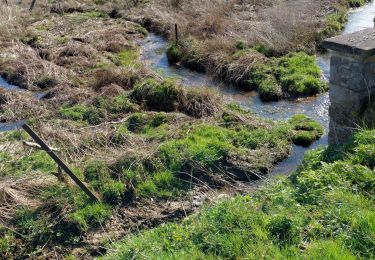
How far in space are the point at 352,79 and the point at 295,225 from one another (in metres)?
2.75

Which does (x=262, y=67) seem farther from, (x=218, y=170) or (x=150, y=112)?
(x=218, y=170)

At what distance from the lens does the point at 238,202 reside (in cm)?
598

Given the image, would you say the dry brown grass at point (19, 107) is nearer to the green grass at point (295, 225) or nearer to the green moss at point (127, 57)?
the green moss at point (127, 57)

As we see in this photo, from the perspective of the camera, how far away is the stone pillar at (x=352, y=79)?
666 centimetres

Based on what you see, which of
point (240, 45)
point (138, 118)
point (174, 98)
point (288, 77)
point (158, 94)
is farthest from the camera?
point (240, 45)

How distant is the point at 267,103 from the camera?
43.8 ft

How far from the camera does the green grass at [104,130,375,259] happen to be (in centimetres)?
468

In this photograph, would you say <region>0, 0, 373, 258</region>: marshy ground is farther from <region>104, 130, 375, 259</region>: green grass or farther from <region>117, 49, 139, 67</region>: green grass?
<region>104, 130, 375, 259</region>: green grass

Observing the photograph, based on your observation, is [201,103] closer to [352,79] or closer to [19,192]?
[19,192]

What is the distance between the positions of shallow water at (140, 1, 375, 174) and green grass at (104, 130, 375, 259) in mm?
3874

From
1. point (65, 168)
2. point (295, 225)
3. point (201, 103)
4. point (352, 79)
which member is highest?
point (352, 79)

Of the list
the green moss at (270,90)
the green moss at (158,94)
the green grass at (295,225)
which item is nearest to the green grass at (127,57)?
the green moss at (158,94)

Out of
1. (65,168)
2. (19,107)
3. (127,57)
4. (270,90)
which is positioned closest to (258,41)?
(270,90)

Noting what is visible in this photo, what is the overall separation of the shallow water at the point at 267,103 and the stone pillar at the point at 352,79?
2.78m
